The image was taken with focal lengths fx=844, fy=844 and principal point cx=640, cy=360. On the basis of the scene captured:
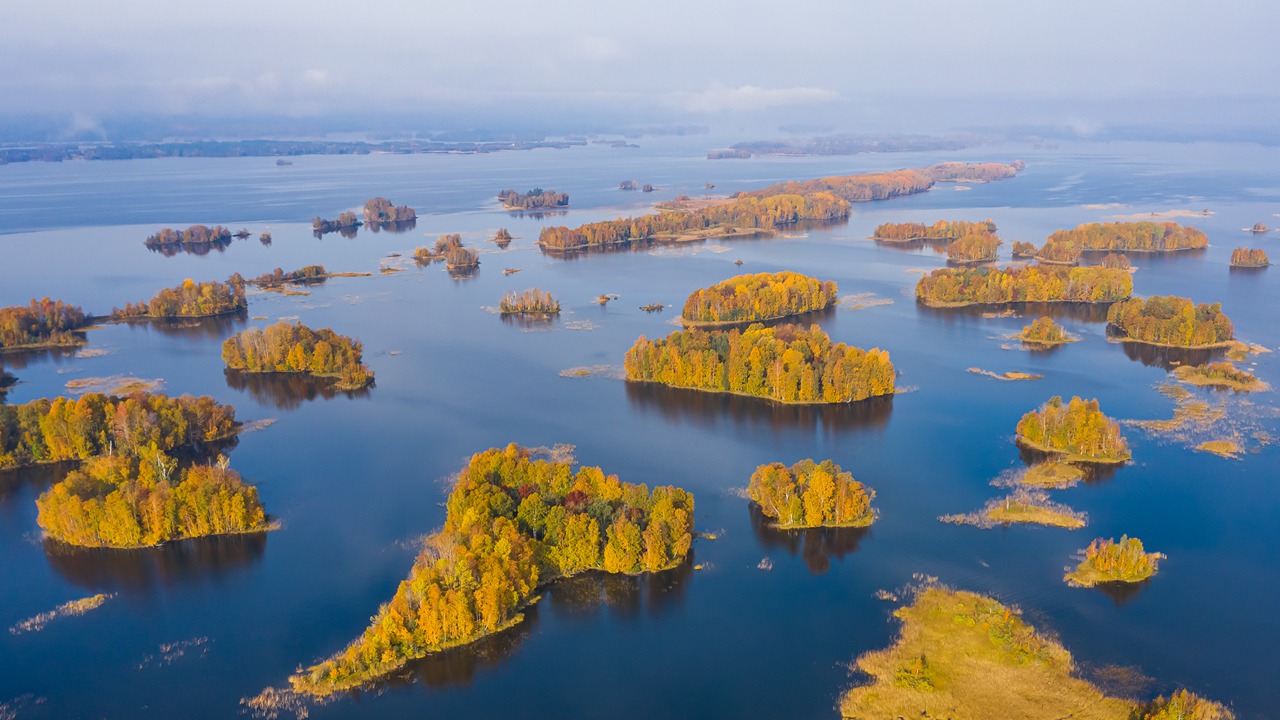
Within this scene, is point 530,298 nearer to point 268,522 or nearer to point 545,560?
point 268,522

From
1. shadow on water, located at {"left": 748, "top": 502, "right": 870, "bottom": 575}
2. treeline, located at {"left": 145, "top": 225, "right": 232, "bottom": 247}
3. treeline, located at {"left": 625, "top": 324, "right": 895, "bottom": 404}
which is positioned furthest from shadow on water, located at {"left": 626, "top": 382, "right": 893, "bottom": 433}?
treeline, located at {"left": 145, "top": 225, "right": 232, "bottom": 247}

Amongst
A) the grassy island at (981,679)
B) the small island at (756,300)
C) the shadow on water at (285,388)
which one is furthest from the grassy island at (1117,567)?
the shadow on water at (285,388)

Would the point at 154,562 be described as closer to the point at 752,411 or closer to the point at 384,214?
the point at 752,411

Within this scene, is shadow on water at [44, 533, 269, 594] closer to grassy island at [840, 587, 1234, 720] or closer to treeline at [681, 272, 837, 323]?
grassy island at [840, 587, 1234, 720]

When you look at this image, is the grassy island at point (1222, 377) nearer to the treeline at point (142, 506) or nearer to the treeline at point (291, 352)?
the treeline at point (291, 352)

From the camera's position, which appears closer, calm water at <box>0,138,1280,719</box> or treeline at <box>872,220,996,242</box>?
calm water at <box>0,138,1280,719</box>

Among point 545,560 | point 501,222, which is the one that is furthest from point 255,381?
point 501,222
